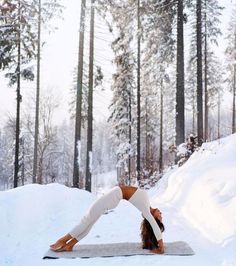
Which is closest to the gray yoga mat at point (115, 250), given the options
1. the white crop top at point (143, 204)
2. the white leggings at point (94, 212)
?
the white leggings at point (94, 212)

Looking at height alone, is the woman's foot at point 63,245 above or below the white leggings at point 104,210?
below

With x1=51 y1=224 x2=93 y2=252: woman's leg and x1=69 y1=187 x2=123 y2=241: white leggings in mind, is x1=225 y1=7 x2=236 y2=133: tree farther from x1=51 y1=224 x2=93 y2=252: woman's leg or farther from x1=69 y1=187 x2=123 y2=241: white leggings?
x1=51 y1=224 x2=93 y2=252: woman's leg

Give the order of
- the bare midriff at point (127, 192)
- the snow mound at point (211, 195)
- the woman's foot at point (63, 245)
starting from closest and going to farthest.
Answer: the woman's foot at point (63, 245) → the bare midriff at point (127, 192) → the snow mound at point (211, 195)

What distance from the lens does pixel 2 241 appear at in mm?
6645

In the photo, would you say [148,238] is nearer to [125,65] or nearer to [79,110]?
[79,110]

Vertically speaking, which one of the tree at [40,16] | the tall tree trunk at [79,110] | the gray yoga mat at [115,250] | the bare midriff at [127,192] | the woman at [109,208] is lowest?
the gray yoga mat at [115,250]

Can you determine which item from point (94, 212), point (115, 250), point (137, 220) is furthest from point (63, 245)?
point (137, 220)

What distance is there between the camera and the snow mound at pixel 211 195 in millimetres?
6746

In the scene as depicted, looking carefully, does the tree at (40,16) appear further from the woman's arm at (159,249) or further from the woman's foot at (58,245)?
the woman's arm at (159,249)

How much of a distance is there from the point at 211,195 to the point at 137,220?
1.82m

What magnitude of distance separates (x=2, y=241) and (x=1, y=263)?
99 centimetres

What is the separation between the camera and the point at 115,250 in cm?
600

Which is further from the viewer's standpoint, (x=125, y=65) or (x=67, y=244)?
(x=125, y=65)

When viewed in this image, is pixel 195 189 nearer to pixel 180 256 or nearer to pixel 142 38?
pixel 180 256
